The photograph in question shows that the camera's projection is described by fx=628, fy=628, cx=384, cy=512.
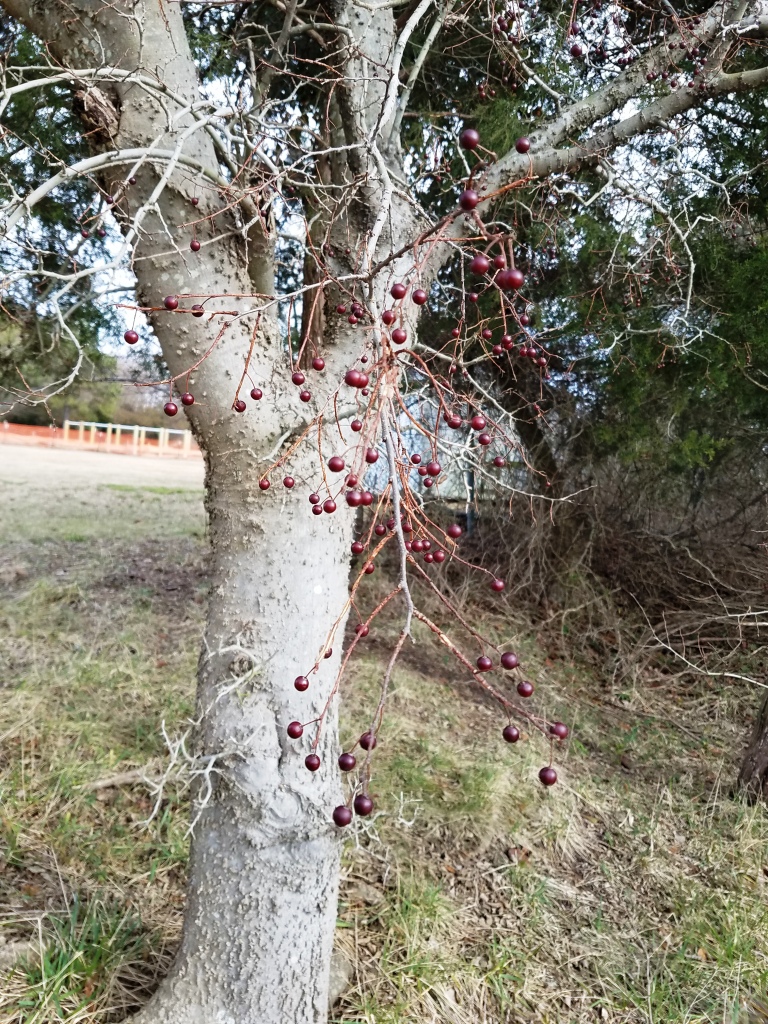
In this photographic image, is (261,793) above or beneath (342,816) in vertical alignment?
beneath

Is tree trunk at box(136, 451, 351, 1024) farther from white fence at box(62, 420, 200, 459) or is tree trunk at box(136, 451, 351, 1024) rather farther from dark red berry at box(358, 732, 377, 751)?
white fence at box(62, 420, 200, 459)

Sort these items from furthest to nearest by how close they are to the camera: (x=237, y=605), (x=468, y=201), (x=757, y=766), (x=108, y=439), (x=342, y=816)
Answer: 1. (x=108, y=439)
2. (x=757, y=766)
3. (x=237, y=605)
4. (x=342, y=816)
5. (x=468, y=201)

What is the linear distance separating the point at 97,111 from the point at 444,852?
2.82m

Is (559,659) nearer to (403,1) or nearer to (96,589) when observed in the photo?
(96,589)

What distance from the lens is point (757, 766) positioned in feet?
10.5

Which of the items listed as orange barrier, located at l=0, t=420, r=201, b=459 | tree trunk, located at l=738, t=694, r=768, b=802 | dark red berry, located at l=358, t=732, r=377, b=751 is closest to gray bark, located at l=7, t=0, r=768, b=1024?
dark red berry, located at l=358, t=732, r=377, b=751

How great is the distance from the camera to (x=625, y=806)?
10.3ft

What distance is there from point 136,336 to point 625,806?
3.08 meters

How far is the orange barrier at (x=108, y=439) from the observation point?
22.7 metres

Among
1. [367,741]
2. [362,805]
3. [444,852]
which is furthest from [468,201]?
[444,852]

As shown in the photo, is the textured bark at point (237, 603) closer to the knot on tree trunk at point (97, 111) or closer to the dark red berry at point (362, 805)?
the knot on tree trunk at point (97, 111)

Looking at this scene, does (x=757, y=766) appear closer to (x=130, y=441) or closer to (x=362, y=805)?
(x=362, y=805)

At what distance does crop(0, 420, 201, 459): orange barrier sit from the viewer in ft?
74.5

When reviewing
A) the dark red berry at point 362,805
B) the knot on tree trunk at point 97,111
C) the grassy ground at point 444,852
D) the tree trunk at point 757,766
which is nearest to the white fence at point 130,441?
the grassy ground at point 444,852
